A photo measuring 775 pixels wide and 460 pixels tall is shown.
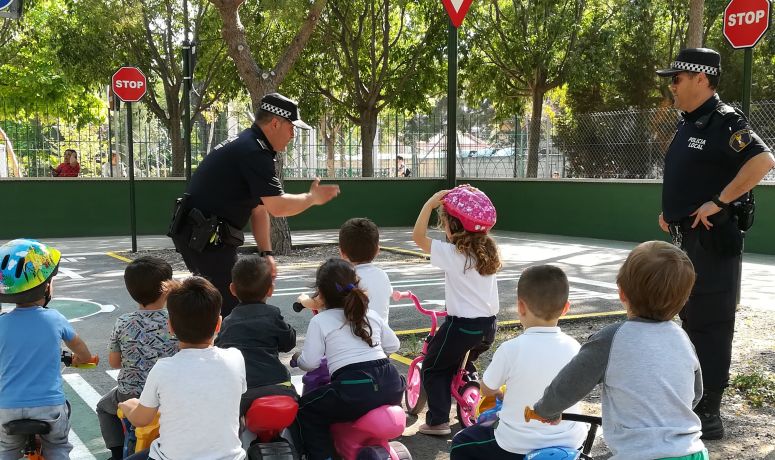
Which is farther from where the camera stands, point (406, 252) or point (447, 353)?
point (406, 252)

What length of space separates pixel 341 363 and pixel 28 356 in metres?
1.36

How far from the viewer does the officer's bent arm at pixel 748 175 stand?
432cm

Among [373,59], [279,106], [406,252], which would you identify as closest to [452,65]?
[279,106]

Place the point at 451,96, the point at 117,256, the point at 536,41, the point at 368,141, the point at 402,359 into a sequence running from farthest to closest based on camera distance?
1. the point at 368,141
2. the point at 536,41
3. the point at 117,256
4. the point at 402,359
5. the point at 451,96

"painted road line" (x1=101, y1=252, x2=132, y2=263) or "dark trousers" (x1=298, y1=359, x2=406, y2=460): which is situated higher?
"dark trousers" (x1=298, y1=359, x2=406, y2=460)

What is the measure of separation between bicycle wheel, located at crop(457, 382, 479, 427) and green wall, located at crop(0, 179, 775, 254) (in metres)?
11.2

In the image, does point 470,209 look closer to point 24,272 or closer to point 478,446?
point 478,446

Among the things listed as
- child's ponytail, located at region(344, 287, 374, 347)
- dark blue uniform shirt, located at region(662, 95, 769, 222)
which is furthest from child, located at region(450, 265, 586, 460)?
dark blue uniform shirt, located at region(662, 95, 769, 222)

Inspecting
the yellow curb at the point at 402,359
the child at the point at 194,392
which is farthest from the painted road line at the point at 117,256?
the child at the point at 194,392

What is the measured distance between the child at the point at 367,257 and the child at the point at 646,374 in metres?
1.94

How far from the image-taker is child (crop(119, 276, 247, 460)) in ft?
9.61

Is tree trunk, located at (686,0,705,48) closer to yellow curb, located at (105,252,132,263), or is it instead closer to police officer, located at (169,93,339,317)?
yellow curb, located at (105,252,132,263)

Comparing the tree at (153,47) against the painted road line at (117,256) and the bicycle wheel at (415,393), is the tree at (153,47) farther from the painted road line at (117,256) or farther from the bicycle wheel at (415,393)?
the bicycle wheel at (415,393)

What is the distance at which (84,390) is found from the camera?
554 cm
